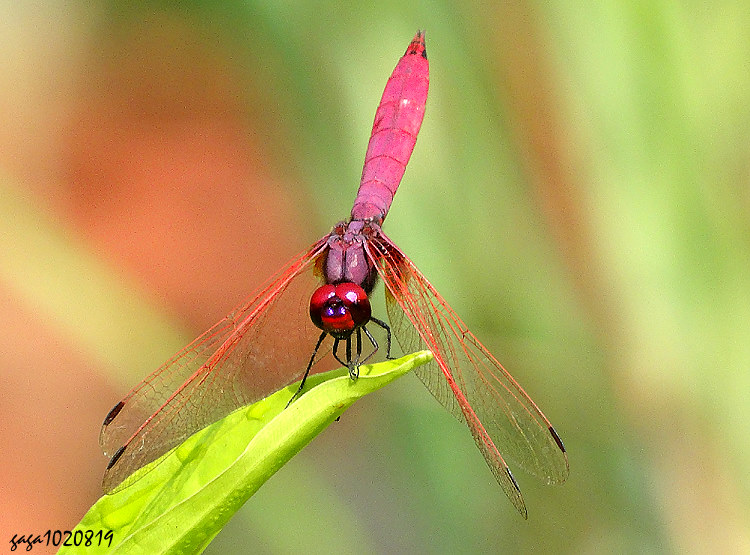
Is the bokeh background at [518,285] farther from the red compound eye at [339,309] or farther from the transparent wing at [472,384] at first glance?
the red compound eye at [339,309]

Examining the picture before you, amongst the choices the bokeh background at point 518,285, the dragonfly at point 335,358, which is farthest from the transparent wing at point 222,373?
the bokeh background at point 518,285

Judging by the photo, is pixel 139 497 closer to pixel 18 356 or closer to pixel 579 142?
pixel 579 142

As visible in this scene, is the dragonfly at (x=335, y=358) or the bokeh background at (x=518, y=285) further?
the bokeh background at (x=518, y=285)

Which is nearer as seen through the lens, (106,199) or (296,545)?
(296,545)

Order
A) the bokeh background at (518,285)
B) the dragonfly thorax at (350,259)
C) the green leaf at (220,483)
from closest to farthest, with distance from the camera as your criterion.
Answer: the green leaf at (220,483) < the dragonfly thorax at (350,259) < the bokeh background at (518,285)

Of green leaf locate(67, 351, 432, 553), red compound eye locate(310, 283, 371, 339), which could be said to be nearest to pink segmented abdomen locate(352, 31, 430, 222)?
red compound eye locate(310, 283, 371, 339)

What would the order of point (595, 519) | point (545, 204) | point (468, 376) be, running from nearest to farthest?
point (468, 376) → point (595, 519) → point (545, 204)

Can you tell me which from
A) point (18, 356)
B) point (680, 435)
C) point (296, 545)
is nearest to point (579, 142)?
point (680, 435)

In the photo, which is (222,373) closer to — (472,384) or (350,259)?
(350,259)
